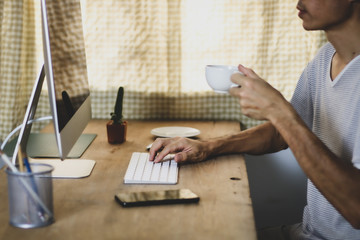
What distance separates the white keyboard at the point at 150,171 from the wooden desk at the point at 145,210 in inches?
0.8

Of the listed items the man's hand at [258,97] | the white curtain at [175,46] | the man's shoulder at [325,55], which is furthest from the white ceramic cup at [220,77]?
the white curtain at [175,46]

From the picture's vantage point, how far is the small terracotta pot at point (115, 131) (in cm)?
159

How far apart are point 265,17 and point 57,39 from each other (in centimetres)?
110

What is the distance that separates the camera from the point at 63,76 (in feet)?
3.72

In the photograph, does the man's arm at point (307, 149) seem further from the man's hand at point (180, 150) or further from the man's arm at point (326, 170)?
the man's hand at point (180, 150)

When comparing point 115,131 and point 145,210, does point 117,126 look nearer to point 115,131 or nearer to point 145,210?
point 115,131

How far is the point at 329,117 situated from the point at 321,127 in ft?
0.21

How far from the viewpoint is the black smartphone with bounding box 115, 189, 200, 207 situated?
103 centimetres

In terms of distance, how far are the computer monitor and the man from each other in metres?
0.27

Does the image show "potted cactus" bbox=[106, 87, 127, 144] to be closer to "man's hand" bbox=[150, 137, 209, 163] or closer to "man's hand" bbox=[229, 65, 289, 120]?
"man's hand" bbox=[150, 137, 209, 163]

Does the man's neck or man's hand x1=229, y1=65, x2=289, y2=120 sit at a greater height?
the man's neck

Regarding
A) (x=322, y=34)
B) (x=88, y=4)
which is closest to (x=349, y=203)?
(x=322, y=34)

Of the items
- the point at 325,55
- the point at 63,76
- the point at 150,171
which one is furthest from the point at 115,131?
the point at 325,55

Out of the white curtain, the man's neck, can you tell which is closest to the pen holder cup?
the man's neck
